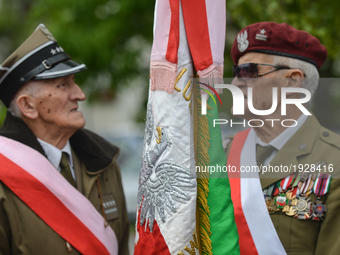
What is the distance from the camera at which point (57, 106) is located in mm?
2613

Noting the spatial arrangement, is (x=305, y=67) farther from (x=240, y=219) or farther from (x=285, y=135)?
(x=240, y=219)

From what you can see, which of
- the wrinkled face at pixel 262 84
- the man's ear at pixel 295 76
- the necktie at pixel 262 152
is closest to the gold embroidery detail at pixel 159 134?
the wrinkled face at pixel 262 84

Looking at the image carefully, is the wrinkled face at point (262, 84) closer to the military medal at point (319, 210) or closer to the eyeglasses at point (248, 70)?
the eyeglasses at point (248, 70)

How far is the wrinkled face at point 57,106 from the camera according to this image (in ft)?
8.47

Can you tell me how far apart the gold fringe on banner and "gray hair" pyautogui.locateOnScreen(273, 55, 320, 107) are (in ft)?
2.03

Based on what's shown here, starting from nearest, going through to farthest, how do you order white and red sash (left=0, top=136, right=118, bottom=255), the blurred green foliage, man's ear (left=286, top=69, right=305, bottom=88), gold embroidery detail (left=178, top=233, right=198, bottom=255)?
1. gold embroidery detail (left=178, top=233, right=198, bottom=255)
2. man's ear (left=286, top=69, right=305, bottom=88)
3. white and red sash (left=0, top=136, right=118, bottom=255)
4. the blurred green foliage

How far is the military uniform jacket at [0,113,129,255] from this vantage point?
7.19 feet

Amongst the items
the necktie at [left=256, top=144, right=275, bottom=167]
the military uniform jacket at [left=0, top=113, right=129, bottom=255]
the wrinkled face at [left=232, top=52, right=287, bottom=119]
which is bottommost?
the military uniform jacket at [left=0, top=113, right=129, bottom=255]

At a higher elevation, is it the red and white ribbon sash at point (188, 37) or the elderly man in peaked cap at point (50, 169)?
the red and white ribbon sash at point (188, 37)

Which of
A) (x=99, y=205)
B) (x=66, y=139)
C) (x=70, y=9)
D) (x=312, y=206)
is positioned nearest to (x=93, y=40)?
(x=70, y=9)

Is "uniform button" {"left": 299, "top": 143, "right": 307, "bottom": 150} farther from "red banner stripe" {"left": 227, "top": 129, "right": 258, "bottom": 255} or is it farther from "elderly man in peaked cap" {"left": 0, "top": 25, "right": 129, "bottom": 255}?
"elderly man in peaked cap" {"left": 0, "top": 25, "right": 129, "bottom": 255}

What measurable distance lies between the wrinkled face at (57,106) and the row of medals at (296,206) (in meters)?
1.41

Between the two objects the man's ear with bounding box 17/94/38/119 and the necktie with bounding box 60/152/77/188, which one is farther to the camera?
the necktie with bounding box 60/152/77/188

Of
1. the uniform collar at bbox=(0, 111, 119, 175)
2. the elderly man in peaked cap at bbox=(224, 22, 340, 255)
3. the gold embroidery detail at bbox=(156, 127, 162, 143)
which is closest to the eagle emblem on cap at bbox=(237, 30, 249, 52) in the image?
the elderly man in peaked cap at bbox=(224, 22, 340, 255)
